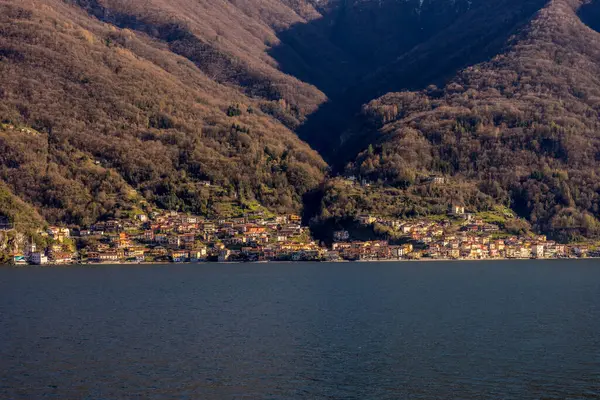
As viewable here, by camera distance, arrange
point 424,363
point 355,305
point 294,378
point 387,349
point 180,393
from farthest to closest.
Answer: point 355,305
point 387,349
point 424,363
point 294,378
point 180,393

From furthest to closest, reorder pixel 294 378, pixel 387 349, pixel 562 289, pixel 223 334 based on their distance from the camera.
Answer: pixel 562 289 < pixel 223 334 < pixel 387 349 < pixel 294 378

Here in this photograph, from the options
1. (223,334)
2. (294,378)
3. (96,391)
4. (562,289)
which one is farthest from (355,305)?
(96,391)

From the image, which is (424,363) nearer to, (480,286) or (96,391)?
(96,391)

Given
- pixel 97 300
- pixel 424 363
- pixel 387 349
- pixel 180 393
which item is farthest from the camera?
pixel 97 300

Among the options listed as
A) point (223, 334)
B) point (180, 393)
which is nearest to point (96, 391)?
point (180, 393)

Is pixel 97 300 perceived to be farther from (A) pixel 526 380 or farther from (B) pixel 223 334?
(A) pixel 526 380

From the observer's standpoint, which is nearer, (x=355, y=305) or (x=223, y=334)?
(x=223, y=334)
